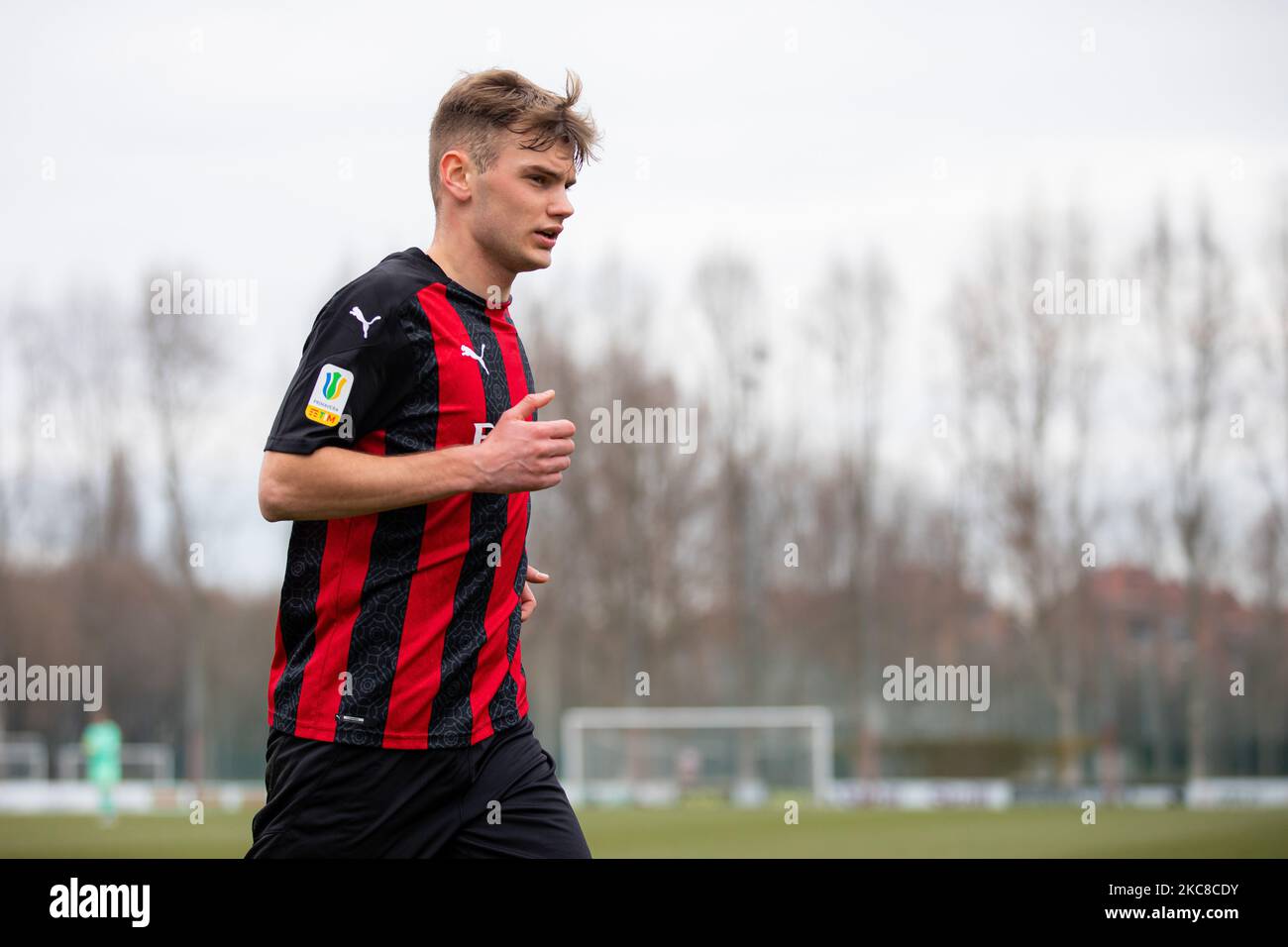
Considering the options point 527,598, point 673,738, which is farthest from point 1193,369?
point 527,598

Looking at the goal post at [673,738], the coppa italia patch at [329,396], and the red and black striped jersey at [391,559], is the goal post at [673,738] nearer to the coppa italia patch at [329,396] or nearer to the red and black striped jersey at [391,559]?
the red and black striped jersey at [391,559]

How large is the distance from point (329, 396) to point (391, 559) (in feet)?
1.40

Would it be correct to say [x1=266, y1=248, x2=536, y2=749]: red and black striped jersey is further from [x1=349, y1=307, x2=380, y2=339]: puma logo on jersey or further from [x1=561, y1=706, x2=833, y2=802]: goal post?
[x1=561, y1=706, x2=833, y2=802]: goal post

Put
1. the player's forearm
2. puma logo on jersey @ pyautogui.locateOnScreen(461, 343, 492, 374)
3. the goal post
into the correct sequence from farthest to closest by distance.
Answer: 1. the goal post
2. puma logo on jersey @ pyautogui.locateOnScreen(461, 343, 492, 374)
3. the player's forearm

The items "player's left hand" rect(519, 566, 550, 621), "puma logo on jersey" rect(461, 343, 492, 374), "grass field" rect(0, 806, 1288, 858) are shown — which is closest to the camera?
"puma logo on jersey" rect(461, 343, 492, 374)

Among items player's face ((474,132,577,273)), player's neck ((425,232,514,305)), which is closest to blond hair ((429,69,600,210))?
player's face ((474,132,577,273))

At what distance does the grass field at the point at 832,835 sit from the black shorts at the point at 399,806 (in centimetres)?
1110

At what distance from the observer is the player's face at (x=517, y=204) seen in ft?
13.0

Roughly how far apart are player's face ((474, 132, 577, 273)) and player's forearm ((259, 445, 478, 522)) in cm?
67

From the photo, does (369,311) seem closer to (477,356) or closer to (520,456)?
(477,356)

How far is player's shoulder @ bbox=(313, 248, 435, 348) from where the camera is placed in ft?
11.8
